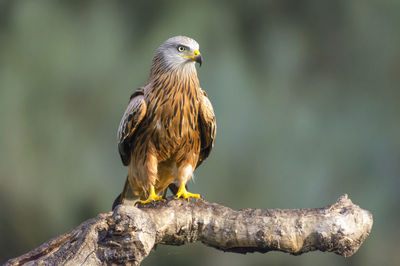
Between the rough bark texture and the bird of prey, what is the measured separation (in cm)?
38

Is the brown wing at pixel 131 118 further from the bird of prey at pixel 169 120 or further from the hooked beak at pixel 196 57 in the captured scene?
the hooked beak at pixel 196 57

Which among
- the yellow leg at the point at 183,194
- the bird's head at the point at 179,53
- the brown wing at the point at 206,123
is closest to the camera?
the yellow leg at the point at 183,194

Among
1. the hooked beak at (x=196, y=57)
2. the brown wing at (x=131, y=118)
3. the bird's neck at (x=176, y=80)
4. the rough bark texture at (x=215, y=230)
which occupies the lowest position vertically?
the rough bark texture at (x=215, y=230)

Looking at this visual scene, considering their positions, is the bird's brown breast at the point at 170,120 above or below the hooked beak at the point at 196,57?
below

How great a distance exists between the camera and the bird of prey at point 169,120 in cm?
356

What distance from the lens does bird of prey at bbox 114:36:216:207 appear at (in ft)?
11.7

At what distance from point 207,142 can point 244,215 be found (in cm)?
92

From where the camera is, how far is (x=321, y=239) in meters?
2.93

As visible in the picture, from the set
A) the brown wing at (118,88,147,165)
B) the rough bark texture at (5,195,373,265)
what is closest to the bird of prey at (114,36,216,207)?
the brown wing at (118,88,147,165)

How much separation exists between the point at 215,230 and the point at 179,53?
4.16 feet

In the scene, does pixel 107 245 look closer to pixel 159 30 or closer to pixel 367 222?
pixel 367 222

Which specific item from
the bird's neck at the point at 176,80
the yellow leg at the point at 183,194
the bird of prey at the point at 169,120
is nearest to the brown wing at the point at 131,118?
the bird of prey at the point at 169,120

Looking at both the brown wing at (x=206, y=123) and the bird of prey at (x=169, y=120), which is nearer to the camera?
the bird of prey at (x=169, y=120)

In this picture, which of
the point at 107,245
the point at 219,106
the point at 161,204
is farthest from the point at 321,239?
the point at 219,106
